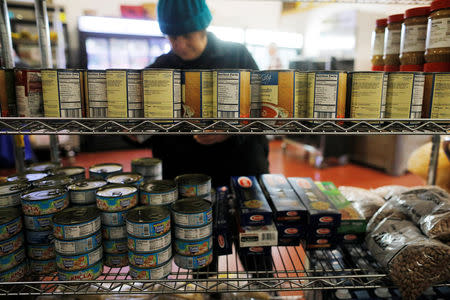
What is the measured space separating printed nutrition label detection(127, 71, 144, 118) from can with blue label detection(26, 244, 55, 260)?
1.73 ft

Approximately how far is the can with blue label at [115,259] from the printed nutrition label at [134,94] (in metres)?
0.47

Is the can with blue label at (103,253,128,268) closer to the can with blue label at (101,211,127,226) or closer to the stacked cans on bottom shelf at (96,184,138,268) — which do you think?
the stacked cans on bottom shelf at (96,184,138,268)

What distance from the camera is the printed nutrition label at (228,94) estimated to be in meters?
0.90

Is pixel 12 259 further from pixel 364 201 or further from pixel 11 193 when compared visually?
pixel 364 201

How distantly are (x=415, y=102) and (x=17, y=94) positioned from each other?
1178mm

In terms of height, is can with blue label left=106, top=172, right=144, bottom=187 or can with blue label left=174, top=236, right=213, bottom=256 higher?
can with blue label left=106, top=172, right=144, bottom=187

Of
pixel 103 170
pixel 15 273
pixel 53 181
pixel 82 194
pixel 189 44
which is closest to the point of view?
pixel 15 273

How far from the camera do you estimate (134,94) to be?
36.3 inches

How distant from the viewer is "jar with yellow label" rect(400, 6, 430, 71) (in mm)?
1015

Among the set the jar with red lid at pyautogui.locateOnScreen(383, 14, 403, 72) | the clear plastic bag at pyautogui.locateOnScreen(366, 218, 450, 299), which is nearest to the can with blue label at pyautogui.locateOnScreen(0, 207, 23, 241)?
the clear plastic bag at pyautogui.locateOnScreen(366, 218, 450, 299)

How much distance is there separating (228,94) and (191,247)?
1.61ft

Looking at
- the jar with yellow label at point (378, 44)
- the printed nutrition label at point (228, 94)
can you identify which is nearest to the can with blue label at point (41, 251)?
the printed nutrition label at point (228, 94)

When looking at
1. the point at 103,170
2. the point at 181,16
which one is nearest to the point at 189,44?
the point at 181,16

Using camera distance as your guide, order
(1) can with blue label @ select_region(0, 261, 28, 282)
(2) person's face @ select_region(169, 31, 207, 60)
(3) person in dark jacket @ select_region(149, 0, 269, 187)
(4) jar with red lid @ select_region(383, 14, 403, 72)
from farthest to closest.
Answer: (3) person in dark jacket @ select_region(149, 0, 269, 187), (2) person's face @ select_region(169, 31, 207, 60), (4) jar with red lid @ select_region(383, 14, 403, 72), (1) can with blue label @ select_region(0, 261, 28, 282)
